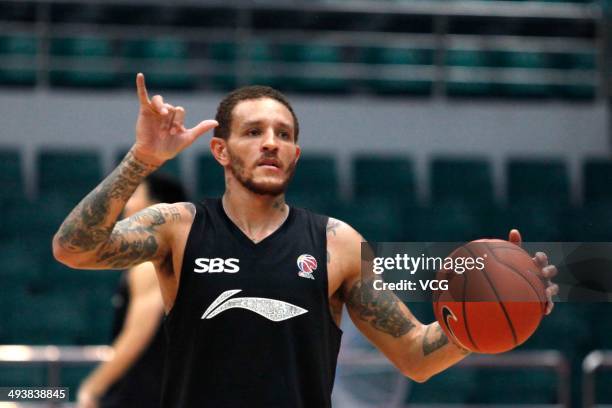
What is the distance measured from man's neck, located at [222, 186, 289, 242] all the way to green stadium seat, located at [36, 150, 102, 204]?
5862mm

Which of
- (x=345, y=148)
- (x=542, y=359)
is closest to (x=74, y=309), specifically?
(x=345, y=148)

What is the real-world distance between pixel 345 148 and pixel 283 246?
21.4 feet

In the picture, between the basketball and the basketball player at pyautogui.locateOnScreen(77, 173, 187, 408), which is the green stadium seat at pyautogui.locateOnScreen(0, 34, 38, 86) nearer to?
the basketball player at pyautogui.locateOnScreen(77, 173, 187, 408)

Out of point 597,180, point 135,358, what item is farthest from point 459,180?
point 135,358

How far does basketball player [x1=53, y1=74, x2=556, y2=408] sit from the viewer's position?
2.59 meters

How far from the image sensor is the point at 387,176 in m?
9.11


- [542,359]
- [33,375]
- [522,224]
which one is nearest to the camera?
[33,375]

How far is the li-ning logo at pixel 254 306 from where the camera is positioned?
2.68 meters

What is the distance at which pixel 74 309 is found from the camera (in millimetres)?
7664

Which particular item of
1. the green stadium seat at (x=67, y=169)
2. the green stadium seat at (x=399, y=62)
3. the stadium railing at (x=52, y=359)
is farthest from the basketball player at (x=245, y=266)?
the green stadium seat at (x=399, y=62)

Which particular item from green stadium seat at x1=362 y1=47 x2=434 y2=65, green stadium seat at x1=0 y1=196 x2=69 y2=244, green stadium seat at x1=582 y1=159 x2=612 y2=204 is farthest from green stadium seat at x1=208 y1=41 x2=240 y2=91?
green stadium seat at x1=582 y1=159 x2=612 y2=204

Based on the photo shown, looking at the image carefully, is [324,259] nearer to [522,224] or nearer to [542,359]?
[542,359]

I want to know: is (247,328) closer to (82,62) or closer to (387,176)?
(387,176)

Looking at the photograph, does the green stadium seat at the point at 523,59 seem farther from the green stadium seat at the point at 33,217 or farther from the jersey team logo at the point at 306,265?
the jersey team logo at the point at 306,265
